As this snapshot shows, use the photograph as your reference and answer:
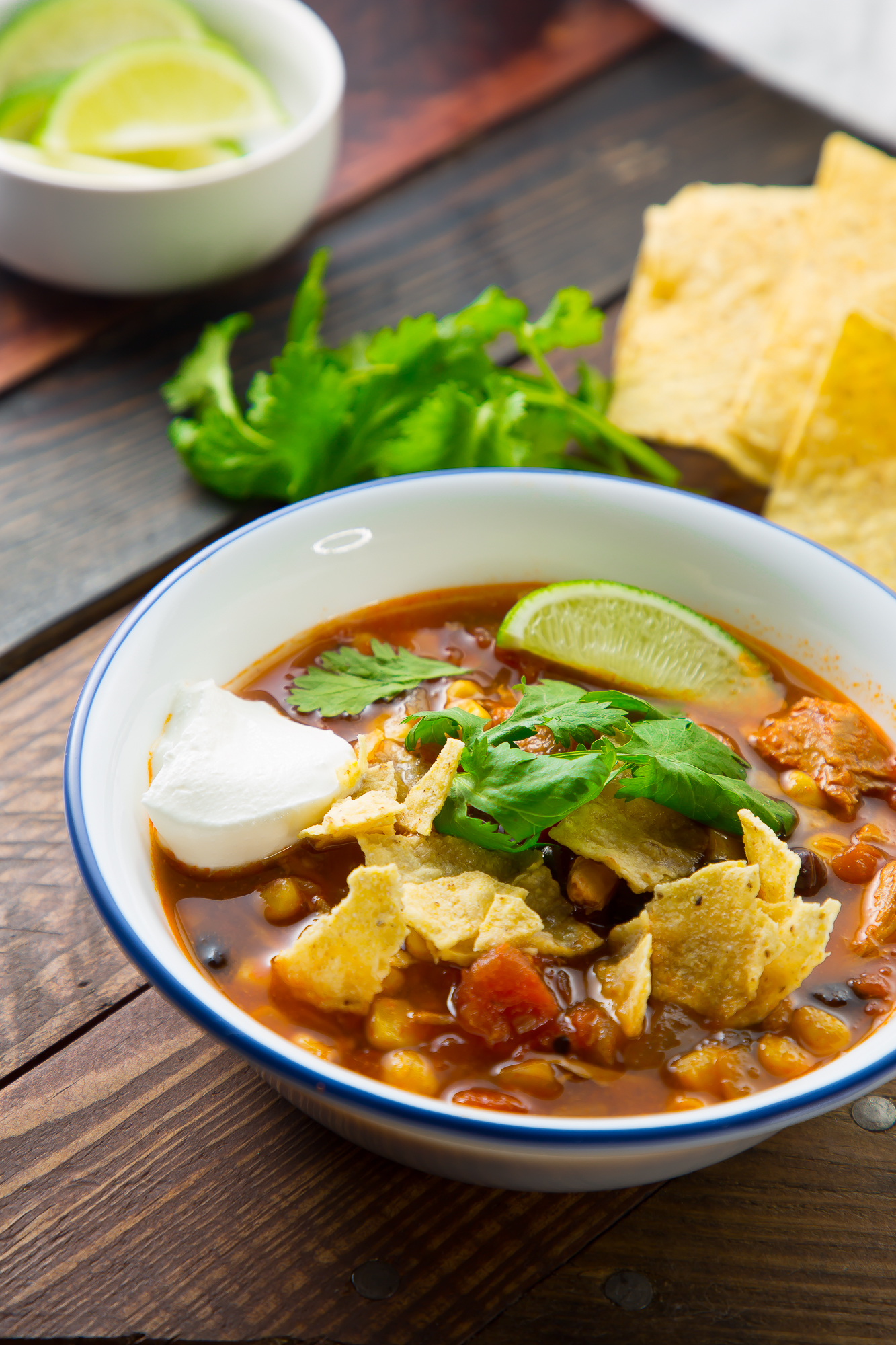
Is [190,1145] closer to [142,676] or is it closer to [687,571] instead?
[142,676]

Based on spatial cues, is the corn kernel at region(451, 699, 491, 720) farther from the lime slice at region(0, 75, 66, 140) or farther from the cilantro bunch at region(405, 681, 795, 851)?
the lime slice at region(0, 75, 66, 140)

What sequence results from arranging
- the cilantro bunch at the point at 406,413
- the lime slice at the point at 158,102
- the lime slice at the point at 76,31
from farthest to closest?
the lime slice at the point at 76,31 < the lime slice at the point at 158,102 < the cilantro bunch at the point at 406,413

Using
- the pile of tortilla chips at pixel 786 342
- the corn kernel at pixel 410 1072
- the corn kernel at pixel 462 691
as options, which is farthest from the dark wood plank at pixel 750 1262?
the pile of tortilla chips at pixel 786 342

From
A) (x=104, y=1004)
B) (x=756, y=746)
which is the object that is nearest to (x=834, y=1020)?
(x=756, y=746)

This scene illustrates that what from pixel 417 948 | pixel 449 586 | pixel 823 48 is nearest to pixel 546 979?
pixel 417 948

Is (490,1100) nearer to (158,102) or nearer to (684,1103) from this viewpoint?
(684,1103)

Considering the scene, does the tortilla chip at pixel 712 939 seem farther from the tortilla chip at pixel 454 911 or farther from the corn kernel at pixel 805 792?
the corn kernel at pixel 805 792
